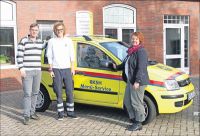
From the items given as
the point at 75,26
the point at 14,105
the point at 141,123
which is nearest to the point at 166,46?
the point at 75,26

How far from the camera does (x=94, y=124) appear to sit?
8.02 meters

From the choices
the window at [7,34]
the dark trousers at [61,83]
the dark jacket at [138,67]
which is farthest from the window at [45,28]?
the dark jacket at [138,67]

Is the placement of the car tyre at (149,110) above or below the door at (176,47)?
below

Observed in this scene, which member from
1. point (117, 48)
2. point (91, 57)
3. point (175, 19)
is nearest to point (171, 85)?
point (117, 48)

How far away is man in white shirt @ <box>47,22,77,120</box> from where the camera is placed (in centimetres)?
822

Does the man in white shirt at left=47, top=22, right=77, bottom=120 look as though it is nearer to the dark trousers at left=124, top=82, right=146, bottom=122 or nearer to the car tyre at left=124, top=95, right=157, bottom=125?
the dark trousers at left=124, top=82, right=146, bottom=122

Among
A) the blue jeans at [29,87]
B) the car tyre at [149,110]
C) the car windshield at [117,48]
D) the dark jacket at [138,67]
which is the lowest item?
the car tyre at [149,110]

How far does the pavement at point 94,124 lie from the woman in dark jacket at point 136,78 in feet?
1.07

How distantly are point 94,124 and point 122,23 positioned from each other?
823cm

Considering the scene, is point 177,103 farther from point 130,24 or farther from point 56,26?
point 130,24

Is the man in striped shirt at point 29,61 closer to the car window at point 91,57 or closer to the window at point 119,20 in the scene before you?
the car window at point 91,57

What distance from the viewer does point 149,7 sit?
16.1 m

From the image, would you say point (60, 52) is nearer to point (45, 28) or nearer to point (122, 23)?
point (45, 28)

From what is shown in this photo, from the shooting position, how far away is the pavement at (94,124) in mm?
7359
